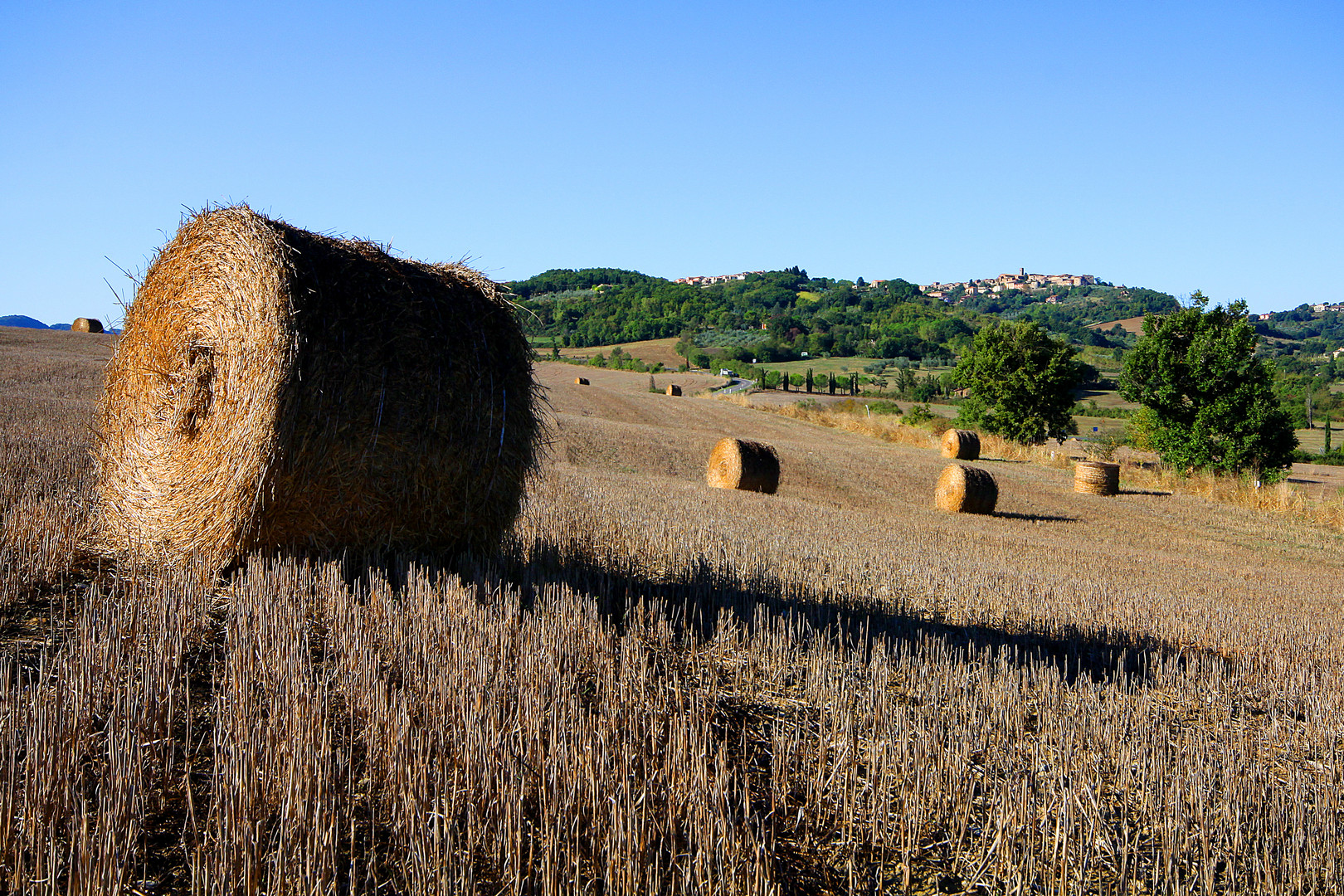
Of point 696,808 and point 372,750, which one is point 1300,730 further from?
→ point 372,750

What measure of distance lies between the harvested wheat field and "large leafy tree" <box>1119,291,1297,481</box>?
25.9 metres

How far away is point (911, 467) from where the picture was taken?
2666 cm

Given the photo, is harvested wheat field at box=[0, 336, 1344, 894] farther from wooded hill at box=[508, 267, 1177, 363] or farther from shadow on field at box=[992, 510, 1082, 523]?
wooded hill at box=[508, 267, 1177, 363]

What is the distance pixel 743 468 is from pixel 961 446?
18585 mm

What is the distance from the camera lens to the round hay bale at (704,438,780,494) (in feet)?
57.3

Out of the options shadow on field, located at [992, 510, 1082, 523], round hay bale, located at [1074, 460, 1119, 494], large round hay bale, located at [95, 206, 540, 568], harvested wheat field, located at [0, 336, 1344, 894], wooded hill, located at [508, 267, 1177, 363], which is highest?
wooded hill, located at [508, 267, 1177, 363]

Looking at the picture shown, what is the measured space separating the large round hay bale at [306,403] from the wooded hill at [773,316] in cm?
6746

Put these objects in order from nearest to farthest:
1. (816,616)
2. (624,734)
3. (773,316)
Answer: (624,734), (816,616), (773,316)

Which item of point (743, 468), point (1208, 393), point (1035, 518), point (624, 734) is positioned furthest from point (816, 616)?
Result: point (1208, 393)

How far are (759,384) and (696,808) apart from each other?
6155 cm

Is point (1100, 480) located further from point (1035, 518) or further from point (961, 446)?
point (961, 446)

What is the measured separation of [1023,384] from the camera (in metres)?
45.0

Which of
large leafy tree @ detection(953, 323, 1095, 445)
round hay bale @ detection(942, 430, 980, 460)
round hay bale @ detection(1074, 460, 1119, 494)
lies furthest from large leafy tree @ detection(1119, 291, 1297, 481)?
large leafy tree @ detection(953, 323, 1095, 445)

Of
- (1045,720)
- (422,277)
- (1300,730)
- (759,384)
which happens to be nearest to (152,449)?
(422,277)
